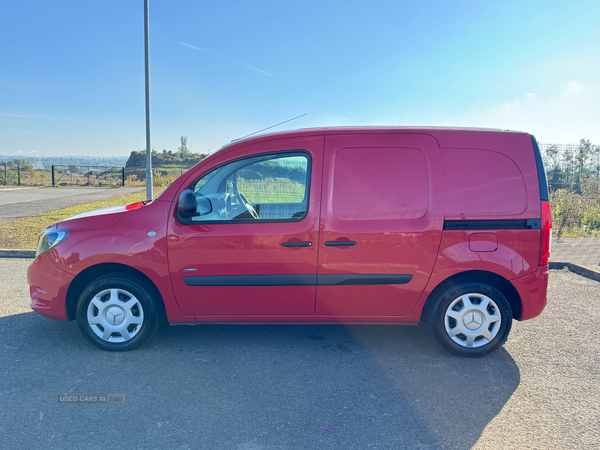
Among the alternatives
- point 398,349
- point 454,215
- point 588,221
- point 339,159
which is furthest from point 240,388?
point 588,221

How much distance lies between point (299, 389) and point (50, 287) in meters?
2.37

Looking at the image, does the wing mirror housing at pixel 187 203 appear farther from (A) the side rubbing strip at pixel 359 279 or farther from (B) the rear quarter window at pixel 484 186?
(B) the rear quarter window at pixel 484 186

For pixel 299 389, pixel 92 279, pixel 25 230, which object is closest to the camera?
pixel 299 389

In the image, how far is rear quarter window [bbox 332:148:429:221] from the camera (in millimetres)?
3535

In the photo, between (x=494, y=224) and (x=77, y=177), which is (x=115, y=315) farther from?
(x=77, y=177)

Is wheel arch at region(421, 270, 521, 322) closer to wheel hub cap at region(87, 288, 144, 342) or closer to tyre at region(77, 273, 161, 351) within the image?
tyre at region(77, 273, 161, 351)

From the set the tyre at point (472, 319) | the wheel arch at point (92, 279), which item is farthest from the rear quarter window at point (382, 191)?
the wheel arch at point (92, 279)

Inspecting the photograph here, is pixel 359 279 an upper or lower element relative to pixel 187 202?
lower

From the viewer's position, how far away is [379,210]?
3.54m

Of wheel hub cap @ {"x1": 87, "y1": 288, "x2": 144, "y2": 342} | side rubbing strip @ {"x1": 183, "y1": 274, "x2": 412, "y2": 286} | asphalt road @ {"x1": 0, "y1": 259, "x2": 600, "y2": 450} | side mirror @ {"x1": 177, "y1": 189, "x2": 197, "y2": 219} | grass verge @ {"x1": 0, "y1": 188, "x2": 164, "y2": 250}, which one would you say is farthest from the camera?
grass verge @ {"x1": 0, "y1": 188, "x2": 164, "y2": 250}

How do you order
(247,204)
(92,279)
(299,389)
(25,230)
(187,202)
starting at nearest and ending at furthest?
(299,389)
(187,202)
(247,204)
(92,279)
(25,230)

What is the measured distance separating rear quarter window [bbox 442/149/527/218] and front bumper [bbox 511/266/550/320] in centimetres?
57

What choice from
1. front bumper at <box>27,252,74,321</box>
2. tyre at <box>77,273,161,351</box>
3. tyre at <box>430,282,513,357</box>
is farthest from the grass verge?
tyre at <box>430,282,513,357</box>

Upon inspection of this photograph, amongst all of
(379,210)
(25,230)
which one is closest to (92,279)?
(379,210)
